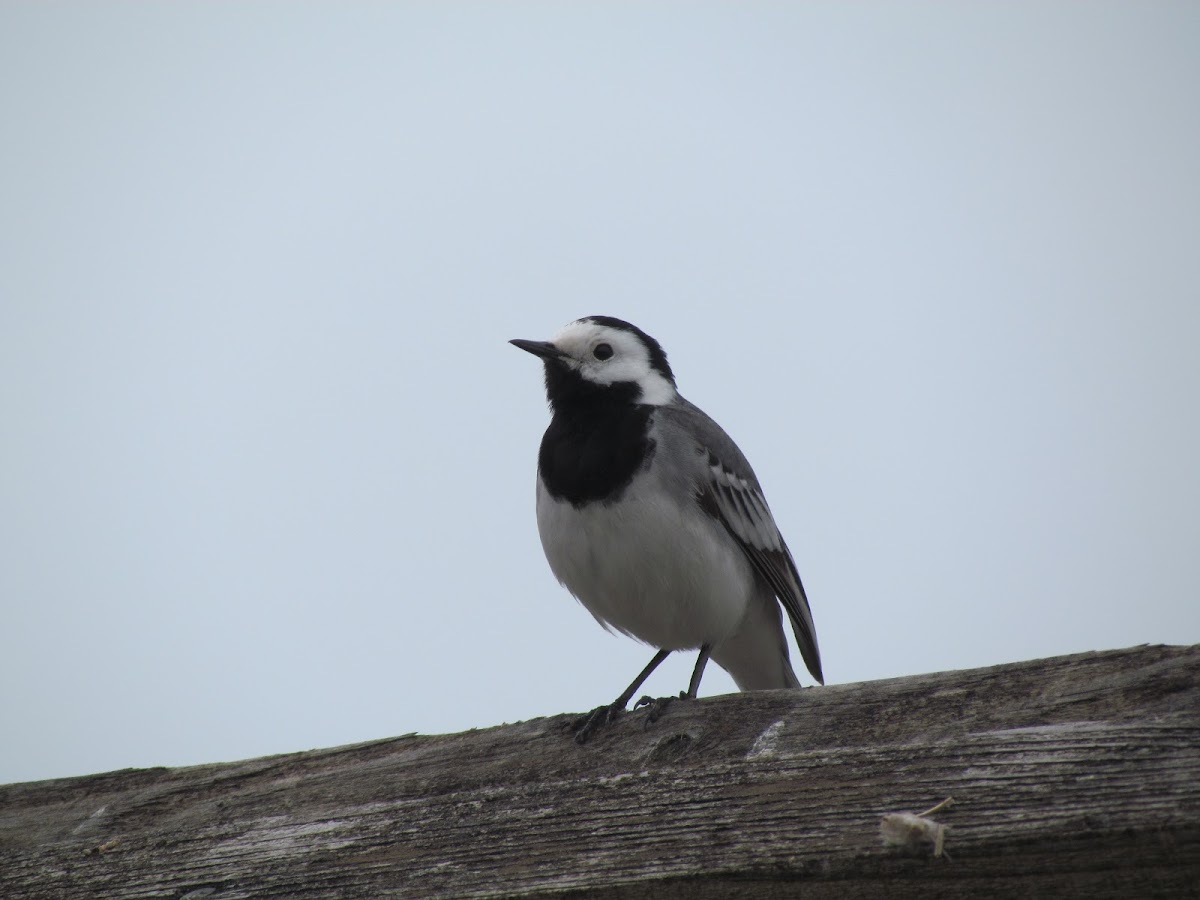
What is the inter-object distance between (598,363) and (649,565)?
3.97ft

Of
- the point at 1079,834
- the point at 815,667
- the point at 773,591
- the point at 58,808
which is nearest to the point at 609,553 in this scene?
the point at 773,591

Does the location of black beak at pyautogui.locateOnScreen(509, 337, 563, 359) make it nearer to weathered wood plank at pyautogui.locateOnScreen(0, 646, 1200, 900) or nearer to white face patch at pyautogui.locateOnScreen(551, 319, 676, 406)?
white face patch at pyautogui.locateOnScreen(551, 319, 676, 406)

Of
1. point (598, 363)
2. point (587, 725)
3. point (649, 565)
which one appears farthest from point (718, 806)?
point (598, 363)

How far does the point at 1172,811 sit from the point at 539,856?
1278 millimetres

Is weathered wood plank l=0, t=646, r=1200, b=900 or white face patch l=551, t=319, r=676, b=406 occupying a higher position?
white face patch l=551, t=319, r=676, b=406

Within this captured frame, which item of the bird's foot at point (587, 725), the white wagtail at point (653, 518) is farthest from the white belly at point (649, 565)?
the bird's foot at point (587, 725)

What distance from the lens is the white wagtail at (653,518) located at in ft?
16.8

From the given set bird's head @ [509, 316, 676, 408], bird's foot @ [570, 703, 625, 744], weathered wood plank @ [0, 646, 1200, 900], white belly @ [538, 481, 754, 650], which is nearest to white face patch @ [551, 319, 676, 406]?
bird's head @ [509, 316, 676, 408]

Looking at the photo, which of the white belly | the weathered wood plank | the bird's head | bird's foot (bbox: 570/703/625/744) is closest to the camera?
the weathered wood plank

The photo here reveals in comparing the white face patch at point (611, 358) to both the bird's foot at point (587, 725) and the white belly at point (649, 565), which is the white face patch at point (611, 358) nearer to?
the white belly at point (649, 565)

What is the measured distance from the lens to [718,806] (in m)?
2.50

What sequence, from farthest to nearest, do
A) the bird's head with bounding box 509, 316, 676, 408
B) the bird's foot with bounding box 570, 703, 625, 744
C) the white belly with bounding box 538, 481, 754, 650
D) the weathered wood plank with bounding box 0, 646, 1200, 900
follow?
1. the bird's head with bounding box 509, 316, 676, 408
2. the white belly with bounding box 538, 481, 754, 650
3. the bird's foot with bounding box 570, 703, 625, 744
4. the weathered wood plank with bounding box 0, 646, 1200, 900

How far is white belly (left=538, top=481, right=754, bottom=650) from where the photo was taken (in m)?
5.09

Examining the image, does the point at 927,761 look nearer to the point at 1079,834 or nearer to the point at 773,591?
the point at 1079,834
